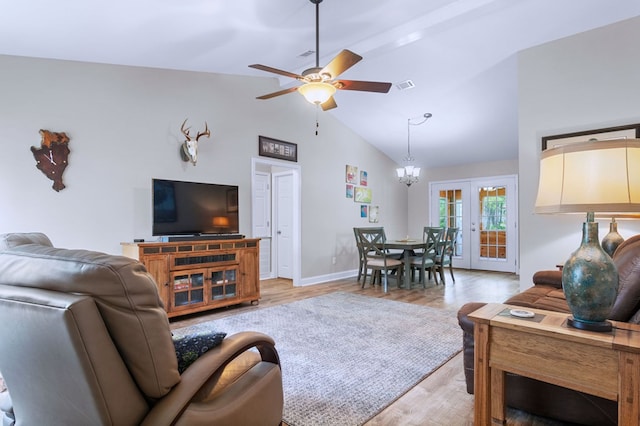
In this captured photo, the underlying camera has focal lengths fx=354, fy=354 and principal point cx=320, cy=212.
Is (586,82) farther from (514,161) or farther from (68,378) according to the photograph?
(68,378)

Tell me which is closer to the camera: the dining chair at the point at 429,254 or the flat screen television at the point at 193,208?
the flat screen television at the point at 193,208

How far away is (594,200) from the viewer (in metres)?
1.33

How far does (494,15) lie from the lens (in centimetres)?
354

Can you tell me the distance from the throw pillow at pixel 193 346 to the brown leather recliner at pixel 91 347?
0.11 m

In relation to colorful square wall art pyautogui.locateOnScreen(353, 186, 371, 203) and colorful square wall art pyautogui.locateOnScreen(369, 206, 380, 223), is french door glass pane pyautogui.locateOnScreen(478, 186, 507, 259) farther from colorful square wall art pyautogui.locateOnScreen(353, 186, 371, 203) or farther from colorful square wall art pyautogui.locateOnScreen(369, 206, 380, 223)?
colorful square wall art pyautogui.locateOnScreen(353, 186, 371, 203)

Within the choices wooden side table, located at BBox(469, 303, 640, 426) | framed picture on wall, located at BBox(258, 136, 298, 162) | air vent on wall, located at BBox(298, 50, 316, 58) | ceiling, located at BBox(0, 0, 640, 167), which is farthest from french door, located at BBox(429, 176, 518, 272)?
wooden side table, located at BBox(469, 303, 640, 426)

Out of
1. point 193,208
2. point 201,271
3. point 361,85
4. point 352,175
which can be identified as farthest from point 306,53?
point 352,175

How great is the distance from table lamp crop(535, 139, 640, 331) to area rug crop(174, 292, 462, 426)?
3.96 feet

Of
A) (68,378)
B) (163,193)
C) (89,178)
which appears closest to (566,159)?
(68,378)

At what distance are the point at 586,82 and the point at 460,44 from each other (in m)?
1.37

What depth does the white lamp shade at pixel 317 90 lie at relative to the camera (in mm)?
2973

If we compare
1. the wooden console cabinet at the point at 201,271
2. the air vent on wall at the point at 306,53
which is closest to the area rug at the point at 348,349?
the wooden console cabinet at the point at 201,271

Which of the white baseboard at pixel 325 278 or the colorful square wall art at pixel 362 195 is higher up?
the colorful square wall art at pixel 362 195

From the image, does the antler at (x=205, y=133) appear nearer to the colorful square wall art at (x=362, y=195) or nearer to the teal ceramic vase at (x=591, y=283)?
the colorful square wall art at (x=362, y=195)
